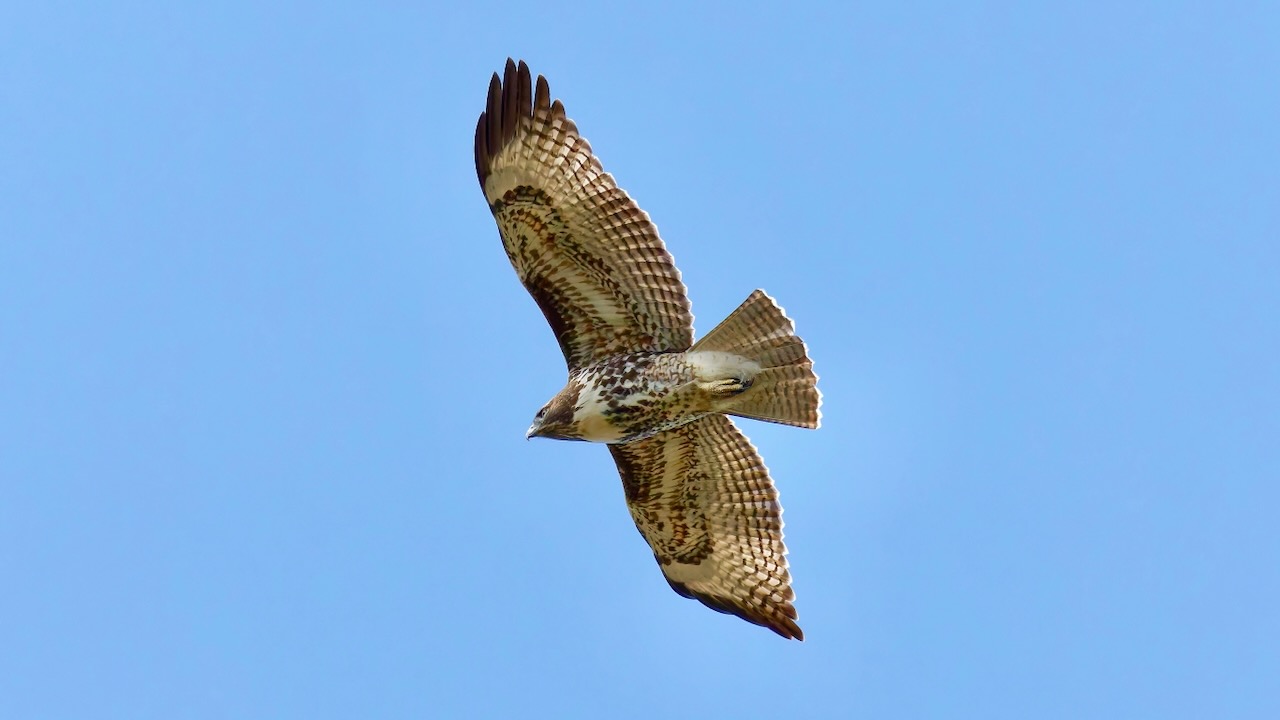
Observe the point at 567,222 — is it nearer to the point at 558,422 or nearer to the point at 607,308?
the point at 607,308

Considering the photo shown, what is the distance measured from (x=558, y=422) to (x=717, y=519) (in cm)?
171

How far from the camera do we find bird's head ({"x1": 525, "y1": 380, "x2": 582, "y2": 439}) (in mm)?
10875

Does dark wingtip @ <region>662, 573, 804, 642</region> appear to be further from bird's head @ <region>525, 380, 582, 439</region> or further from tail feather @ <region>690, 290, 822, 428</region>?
bird's head @ <region>525, 380, 582, 439</region>

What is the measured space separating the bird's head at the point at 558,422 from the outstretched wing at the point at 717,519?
873mm

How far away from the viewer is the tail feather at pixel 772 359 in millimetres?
10781

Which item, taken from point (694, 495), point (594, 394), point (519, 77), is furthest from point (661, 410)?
point (519, 77)

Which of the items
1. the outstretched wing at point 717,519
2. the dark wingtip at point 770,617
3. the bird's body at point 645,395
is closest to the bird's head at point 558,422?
the bird's body at point 645,395

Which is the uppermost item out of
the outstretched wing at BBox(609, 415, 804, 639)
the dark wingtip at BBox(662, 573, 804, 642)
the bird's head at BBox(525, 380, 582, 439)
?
the bird's head at BBox(525, 380, 582, 439)

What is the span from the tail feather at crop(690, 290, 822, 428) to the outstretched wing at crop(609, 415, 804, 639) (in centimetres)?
81

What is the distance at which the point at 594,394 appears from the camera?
1094cm

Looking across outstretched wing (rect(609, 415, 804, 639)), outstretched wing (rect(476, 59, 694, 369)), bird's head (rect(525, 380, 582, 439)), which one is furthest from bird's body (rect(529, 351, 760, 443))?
outstretched wing (rect(609, 415, 804, 639))

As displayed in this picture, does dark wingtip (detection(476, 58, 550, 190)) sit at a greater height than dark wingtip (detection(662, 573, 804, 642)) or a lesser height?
greater

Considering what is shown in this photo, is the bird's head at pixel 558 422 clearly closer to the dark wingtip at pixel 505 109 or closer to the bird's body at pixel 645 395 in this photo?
the bird's body at pixel 645 395

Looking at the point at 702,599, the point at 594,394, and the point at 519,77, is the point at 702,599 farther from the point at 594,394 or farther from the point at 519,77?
the point at 519,77
